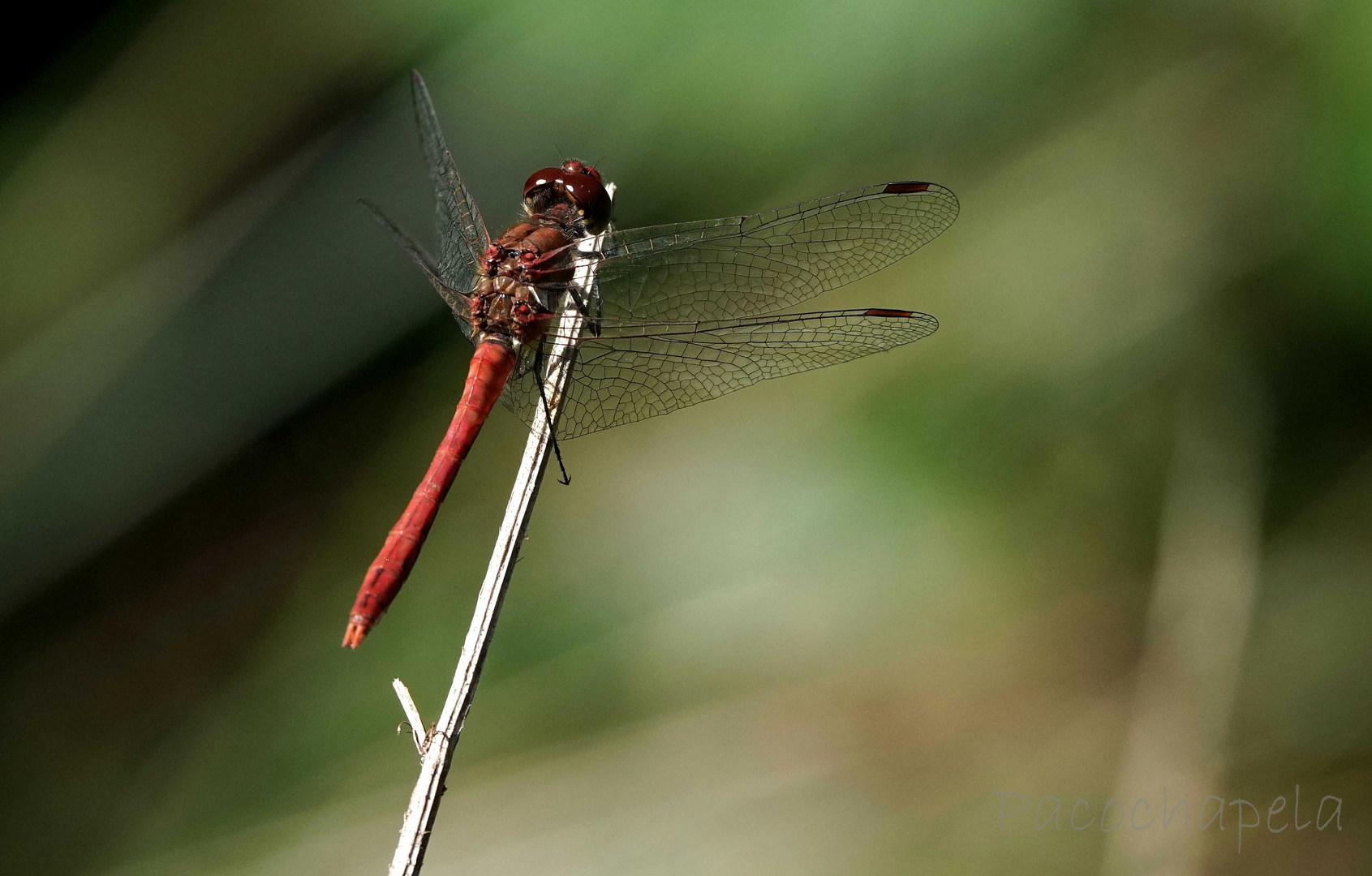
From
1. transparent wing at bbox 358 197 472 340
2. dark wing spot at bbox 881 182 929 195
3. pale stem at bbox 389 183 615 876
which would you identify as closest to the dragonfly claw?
pale stem at bbox 389 183 615 876

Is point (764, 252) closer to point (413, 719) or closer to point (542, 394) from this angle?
point (542, 394)

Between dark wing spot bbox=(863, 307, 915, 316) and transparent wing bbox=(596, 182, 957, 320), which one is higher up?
transparent wing bbox=(596, 182, 957, 320)

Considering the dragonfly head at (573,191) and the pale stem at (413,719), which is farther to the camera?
the dragonfly head at (573,191)

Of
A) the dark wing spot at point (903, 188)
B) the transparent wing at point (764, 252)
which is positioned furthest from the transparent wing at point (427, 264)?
the dark wing spot at point (903, 188)

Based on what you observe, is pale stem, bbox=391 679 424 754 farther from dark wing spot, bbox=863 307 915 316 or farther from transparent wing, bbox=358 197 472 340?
dark wing spot, bbox=863 307 915 316

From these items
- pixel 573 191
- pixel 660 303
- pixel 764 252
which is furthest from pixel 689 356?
pixel 573 191

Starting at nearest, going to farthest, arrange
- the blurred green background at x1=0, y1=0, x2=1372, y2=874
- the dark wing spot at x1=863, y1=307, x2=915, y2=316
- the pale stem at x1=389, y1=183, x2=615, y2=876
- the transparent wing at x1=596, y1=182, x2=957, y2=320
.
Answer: the pale stem at x1=389, y1=183, x2=615, y2=876
the dark wing spot at x1=863, y1=307, x2=915, y2=316
the transparent wing at x1=596, y1=182, x2=957, y2=320
the blurred green background at x1=0, y1=0, x2=1372, y2=874

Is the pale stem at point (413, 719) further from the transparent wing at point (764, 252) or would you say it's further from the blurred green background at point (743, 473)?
the blurred green background at point (743, 473)

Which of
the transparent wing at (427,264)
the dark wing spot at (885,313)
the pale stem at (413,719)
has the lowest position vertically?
the pale stem at (413,719)
